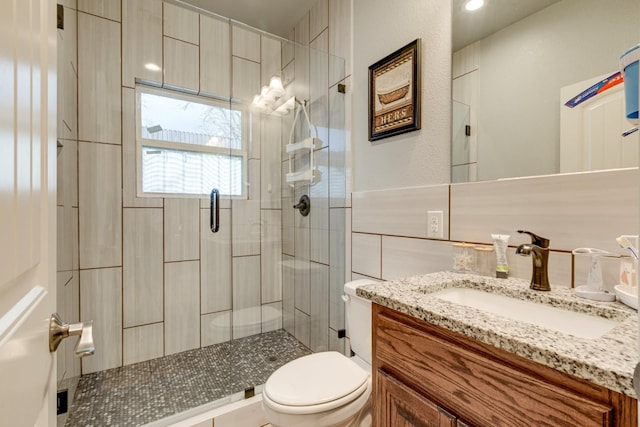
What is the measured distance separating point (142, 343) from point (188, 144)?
147 cm

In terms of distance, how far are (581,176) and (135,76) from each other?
250 centimetres

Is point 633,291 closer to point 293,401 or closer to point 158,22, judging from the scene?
point 293,401

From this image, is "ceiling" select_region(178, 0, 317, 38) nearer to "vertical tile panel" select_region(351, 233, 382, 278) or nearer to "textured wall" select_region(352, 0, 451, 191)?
"textured wall" select_region(352, 0, 451, 191)

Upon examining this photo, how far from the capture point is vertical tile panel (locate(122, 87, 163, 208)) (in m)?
2.02

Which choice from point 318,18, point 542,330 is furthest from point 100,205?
point 542,330

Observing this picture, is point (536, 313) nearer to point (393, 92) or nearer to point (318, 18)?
point (393, 92)

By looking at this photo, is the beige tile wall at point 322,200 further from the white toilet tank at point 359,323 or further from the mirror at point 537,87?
the mirror at point 537,87

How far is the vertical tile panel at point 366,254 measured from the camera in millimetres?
1656

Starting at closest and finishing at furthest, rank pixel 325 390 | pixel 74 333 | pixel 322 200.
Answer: pixel 74 333
pixel 325 390
pixel 322 200

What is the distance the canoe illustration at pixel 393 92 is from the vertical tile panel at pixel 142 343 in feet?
7.10

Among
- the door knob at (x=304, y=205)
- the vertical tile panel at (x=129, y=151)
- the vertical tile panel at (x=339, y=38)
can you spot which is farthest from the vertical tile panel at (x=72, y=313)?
the vertical tile panel at (x=339, y=38)

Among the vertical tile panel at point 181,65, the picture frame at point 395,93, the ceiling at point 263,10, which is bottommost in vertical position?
the picture frame at point 395,93

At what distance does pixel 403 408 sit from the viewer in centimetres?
80

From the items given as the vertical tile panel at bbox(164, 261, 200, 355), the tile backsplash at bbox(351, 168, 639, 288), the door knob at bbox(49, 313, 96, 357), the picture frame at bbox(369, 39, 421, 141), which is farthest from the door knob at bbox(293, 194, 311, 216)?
the door knob at bbox(49, 313, 96, 357)
